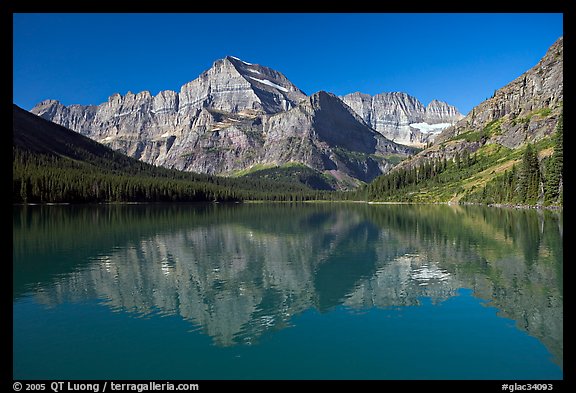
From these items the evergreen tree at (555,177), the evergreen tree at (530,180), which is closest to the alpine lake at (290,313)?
the evergreen tree at (555,177)

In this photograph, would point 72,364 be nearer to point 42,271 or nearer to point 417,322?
point 417,322

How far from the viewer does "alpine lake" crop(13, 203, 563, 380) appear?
2447 cm

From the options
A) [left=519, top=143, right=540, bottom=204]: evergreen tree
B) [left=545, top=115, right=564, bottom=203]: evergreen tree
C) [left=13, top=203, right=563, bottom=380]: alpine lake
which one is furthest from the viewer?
[left=519, top=143, right=540, bottom=204]: evergreen tree

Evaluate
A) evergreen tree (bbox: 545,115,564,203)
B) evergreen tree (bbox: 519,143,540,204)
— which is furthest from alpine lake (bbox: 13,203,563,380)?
evergreen tree (bbox: 519,143,540,204)

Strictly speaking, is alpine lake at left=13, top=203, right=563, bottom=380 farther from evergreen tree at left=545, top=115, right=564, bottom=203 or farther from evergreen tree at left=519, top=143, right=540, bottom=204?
evergreen tree at left=519, top=143, right=540, bottom=204

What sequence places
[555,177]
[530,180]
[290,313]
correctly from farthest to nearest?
[530,180] < [555,177] < [290,313]

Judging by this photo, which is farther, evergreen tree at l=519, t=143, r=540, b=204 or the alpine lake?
evergreen tree at l=519, t=143, r=540, b=204

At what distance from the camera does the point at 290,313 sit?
35.3m

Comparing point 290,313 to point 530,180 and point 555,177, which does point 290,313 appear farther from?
point 530,180

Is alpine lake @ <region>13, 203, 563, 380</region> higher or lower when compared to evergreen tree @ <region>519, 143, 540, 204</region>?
lower

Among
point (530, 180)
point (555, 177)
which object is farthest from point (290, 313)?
point (530, 180)

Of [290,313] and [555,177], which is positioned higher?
[555,177]

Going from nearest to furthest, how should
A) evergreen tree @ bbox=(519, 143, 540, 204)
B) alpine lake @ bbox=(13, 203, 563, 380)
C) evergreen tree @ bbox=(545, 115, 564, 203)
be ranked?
alpine lake @ bbox=(13, 203, 563, 380), evergreen tree @ bbox=(545, 115, 564, 203), evergreen tree @ bbox=(519, 143, 540, 204)
